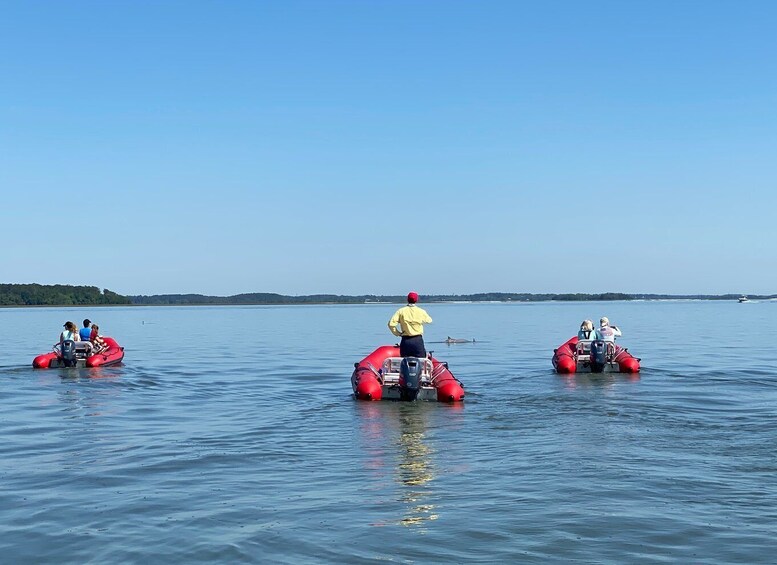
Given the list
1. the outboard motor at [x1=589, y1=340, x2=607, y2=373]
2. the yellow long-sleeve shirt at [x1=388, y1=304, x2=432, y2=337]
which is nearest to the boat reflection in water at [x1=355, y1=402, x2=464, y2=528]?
the yellow long-sleeve shirt at [x1=388, y1=304, x2=432, y2=337]

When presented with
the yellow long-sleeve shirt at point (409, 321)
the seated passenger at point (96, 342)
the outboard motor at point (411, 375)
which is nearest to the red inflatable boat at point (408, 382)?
the outboard motor at point (411, 375)

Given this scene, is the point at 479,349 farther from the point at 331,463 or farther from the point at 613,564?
the point at 613,564

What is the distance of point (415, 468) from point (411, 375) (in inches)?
260

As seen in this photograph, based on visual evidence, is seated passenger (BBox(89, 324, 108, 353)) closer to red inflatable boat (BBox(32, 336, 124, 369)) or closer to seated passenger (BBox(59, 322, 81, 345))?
red inflatable boat (BBox(32, 336, 124, 369))

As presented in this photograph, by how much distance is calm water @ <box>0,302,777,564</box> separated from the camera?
758 centimetres

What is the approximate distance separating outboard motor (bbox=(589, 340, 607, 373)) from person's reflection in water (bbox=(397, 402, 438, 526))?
8.79m

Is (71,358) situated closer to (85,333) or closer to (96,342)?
(85,333)

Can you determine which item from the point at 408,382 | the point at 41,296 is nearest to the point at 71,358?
the point at 408,382

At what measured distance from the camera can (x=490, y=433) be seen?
43.9 feet

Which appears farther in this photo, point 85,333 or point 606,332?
point 85,333

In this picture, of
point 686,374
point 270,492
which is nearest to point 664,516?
point 270,492

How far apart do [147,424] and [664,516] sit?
9.76 metres

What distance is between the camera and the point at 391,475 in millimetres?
10398

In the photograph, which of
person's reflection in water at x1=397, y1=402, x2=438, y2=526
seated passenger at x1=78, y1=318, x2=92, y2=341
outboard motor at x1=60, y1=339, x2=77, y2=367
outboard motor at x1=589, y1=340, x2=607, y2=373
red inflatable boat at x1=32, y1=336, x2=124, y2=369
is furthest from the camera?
seated passenger at x1=78, y1=318, x2=92, y2=341
